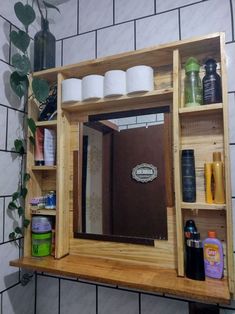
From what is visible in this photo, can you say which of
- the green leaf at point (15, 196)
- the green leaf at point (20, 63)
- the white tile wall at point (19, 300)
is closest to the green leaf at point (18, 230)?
the green leaf at point (15, 196)

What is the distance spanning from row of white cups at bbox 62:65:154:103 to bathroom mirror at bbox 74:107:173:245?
107 mm

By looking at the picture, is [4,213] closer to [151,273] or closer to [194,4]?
[151,273]

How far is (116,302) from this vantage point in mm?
994

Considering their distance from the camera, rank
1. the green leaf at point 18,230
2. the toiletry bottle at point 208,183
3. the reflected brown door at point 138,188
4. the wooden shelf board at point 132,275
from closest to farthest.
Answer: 1. the wooden shelf board at point 132,275
2. the toiletry bottle at point 208,183
3. the reflected brown door at point 138,188
4. the green leaf at point 18,230

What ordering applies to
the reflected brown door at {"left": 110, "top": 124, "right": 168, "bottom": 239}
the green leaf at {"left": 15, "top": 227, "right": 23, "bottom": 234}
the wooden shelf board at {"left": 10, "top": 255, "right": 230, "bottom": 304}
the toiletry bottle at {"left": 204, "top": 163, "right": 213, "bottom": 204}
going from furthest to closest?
the green leaf at {"left": 15, "top": 227, "right": 23, "bottom": 234} < the reflected brown door at {"left": 110, "top": 124, "right": 168, "bottom": 239} < the toiletry bottle at {"left": 204, "top": 163, "right": 213, "bottom": 204} < the wooden shelf board at {"left": 10, "top": 255, "right": 230, "bottom": 304}

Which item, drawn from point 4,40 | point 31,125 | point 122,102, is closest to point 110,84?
point 122,102

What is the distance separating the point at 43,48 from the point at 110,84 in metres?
0.42

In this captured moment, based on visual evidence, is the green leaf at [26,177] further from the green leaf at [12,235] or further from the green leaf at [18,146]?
the green leaf at [12,235]

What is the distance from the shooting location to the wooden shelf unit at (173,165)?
797 millimetres

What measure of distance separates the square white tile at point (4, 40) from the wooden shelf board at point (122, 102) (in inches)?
12.8

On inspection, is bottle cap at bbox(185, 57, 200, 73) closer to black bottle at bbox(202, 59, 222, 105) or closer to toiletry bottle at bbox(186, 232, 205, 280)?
black bottle at bbox(202, 59, 222, 105)

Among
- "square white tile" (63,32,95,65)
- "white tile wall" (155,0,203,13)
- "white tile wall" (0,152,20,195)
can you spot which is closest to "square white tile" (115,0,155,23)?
"white tile wall" (155,0,203,13)

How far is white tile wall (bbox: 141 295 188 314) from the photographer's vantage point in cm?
89

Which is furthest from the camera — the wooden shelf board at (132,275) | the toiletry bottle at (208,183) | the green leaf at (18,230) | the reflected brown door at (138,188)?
the green leaf at (18,230)
